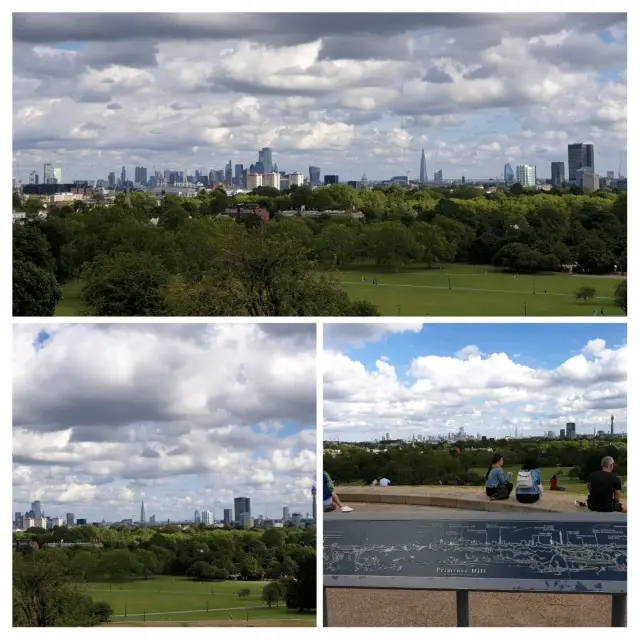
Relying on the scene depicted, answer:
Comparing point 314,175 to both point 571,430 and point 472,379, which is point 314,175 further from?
point 571,430

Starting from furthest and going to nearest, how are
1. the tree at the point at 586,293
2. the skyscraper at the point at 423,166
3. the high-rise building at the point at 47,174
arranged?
the tree at the point at 586,293 → the high-rise building at the point at 47,174 → the skyscraper at the point at 423,166

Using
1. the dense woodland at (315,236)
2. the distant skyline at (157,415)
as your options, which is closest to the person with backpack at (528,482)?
the distant skyline at (157,415)

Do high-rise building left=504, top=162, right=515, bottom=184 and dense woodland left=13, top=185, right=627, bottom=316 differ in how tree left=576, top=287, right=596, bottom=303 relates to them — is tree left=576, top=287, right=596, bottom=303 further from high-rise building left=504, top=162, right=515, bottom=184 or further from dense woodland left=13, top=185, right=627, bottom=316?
high-rise building left=504, top=162, right=515, bottom=184

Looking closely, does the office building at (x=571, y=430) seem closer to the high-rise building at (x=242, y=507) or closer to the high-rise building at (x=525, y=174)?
the high-rise building at (x=242, y=507)

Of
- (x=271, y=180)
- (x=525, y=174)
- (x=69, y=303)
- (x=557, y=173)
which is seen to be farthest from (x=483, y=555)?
(x=69, y=303)
